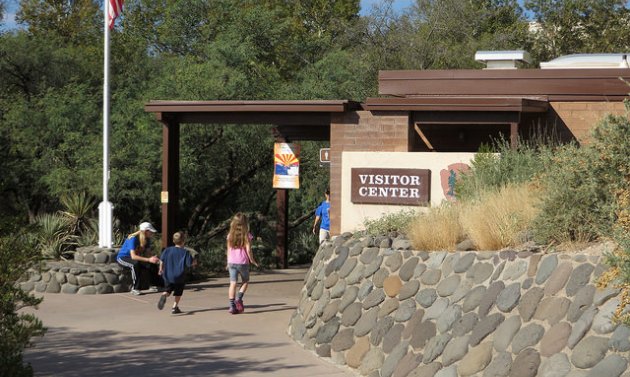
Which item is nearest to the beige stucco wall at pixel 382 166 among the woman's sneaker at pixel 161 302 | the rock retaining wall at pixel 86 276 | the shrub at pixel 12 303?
the woman's sneaker at pixel 161 302

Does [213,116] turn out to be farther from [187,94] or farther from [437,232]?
[437,232]

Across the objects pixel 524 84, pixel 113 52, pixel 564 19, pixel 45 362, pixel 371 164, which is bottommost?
pixel 45 362

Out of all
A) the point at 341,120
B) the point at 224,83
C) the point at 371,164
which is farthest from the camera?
the point at 224,83

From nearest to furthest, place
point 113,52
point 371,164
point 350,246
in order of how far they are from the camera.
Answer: point 350,246 → point 371,164 → point 113,52

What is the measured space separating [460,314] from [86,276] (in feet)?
30.3

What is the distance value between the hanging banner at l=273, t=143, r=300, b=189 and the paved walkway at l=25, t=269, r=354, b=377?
11.9ft

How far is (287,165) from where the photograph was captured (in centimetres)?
2191

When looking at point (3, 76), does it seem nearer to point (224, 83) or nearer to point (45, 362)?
point (224, 83)

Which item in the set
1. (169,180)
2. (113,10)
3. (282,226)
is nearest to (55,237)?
(169,180)

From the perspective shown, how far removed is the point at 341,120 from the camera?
18422 mm

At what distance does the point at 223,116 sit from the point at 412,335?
9.05 meters

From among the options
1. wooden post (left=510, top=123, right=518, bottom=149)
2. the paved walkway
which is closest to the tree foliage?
the paved walkway

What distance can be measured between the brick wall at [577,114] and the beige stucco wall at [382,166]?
2844mm

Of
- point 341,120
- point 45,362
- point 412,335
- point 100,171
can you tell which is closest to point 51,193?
point 100,171
